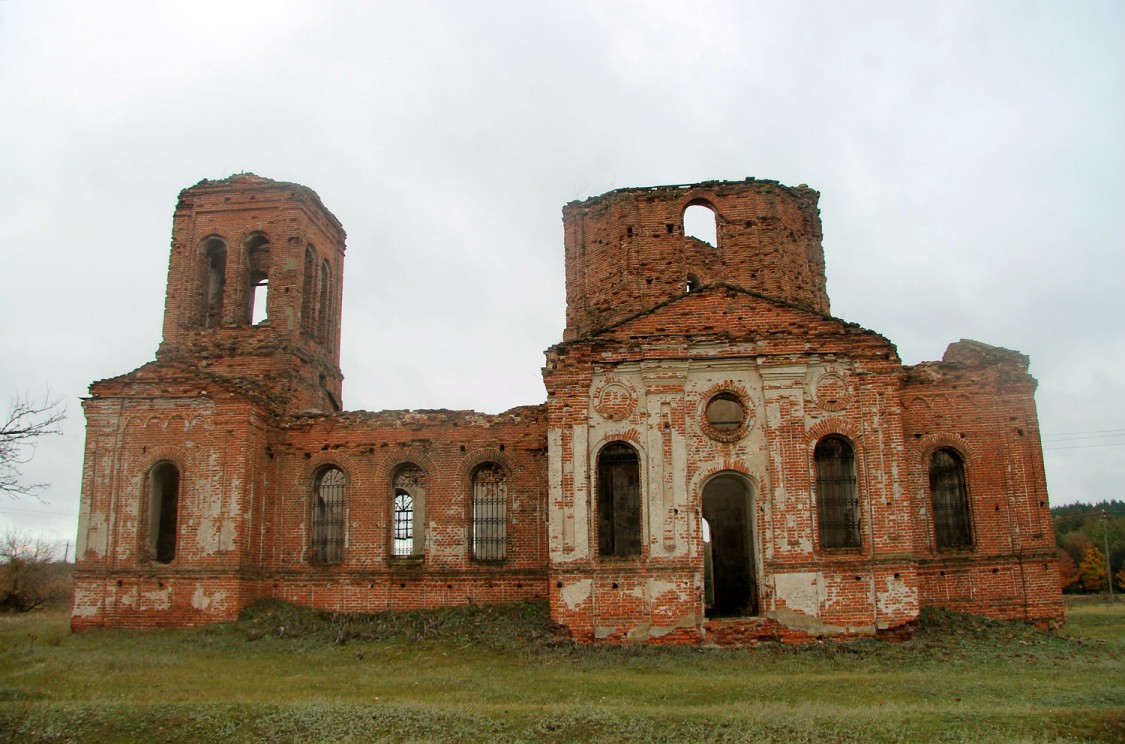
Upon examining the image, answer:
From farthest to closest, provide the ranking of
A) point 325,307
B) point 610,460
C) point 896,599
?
point 325,307, point 610,460, point 896,599

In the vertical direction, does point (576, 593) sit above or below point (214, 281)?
below

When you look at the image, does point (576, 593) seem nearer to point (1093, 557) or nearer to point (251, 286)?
point (251, 286)

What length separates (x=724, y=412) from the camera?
1650cm

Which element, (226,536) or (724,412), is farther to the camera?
(226,536)

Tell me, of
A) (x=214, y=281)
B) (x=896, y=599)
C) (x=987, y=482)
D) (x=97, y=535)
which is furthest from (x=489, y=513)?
(x=987, y=482)

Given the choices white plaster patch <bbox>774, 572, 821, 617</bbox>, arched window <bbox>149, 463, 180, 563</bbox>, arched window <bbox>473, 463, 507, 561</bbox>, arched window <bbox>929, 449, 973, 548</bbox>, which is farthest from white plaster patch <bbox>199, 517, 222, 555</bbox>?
arched window <bbox>929, 449, 973, 548</bbox>

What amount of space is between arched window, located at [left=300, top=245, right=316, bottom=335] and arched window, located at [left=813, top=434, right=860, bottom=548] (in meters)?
12.6

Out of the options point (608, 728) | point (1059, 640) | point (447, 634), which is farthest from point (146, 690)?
point (1059, 640)

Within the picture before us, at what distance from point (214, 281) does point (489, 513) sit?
959 cm

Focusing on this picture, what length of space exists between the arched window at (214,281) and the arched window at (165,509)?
3.98m

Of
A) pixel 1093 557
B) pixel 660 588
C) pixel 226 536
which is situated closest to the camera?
pixel 660 588

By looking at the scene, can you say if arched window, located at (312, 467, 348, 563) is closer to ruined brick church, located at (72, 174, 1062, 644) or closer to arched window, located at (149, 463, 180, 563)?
ruined brick church, located at (72, 174, 1062, 644)

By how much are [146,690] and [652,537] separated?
26.5 ft

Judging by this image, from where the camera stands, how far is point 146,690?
1221cm
